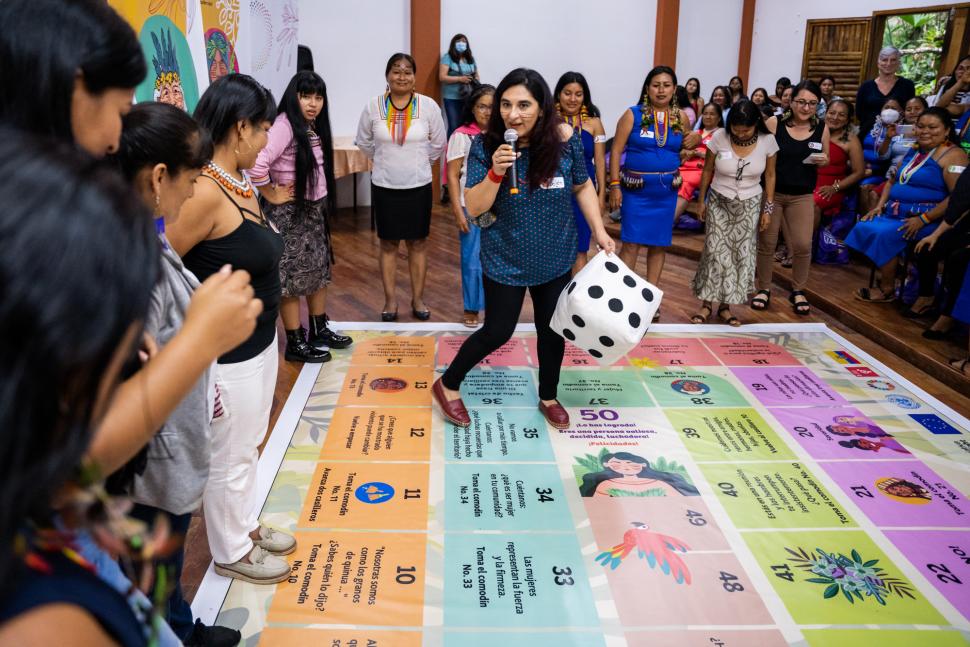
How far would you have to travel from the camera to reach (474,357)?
3.15 m

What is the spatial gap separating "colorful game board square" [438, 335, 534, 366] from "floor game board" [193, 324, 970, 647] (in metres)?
0.03

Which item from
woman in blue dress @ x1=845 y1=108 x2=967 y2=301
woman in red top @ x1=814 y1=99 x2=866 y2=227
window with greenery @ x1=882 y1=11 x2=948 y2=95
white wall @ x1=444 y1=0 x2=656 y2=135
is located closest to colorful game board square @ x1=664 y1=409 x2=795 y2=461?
woman in blue dress @ x1=845 y1=108 x2=967 y2=301

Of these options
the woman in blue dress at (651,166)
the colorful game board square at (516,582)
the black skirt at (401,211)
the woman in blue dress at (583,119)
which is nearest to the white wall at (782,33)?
the woman in blue dress at (651,166)

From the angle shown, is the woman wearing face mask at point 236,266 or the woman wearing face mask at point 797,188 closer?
the woman wearing face mask at point 236,266

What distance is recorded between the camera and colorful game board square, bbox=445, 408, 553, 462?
9.60 ft

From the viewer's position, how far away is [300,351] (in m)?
3.84

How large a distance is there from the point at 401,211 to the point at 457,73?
3.92 m

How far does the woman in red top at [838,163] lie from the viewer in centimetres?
563

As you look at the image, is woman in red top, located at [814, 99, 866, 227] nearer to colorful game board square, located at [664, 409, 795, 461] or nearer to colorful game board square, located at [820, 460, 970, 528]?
colorful game board square, located at [664, 409, 795, 461]

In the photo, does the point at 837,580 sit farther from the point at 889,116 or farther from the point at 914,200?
the point at 889,116

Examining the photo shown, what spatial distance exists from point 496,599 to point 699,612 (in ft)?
1.88

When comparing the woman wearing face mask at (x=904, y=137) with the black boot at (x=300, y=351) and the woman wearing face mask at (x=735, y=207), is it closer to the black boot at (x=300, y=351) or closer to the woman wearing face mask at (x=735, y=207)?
the woman wearing face mask at (x=735, y=207)

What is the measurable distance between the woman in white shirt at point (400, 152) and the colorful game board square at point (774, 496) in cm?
232

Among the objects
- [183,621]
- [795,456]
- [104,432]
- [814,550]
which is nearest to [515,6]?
[795,456]
